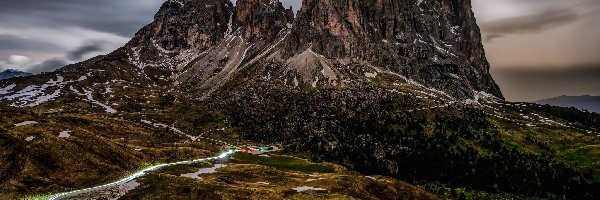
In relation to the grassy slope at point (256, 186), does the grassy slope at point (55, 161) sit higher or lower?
higher

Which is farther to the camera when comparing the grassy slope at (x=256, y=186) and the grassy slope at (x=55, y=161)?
the grassy slope at (x=256, y=186)

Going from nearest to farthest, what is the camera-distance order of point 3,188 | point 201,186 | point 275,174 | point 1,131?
point 3,188 < point 201,186 < point 1,131 < point 275,174

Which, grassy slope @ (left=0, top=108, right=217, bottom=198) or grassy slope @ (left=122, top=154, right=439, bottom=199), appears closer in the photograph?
grassy slope @ (left=0, top=108, right=217, bottom=198)

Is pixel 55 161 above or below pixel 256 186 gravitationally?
above

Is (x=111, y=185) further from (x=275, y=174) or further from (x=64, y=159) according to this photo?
(x=275, y=174)

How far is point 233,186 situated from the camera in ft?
484

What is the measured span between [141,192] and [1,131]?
70.0 meters

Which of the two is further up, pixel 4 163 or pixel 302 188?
pixel 4 163

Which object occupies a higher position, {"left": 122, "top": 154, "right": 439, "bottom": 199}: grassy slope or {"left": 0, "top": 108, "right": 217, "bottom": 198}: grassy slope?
{"left": 0, "top": 108, "right": 217, "bottom": 198}: grassy slope

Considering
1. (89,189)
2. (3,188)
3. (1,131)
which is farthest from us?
(1,131)

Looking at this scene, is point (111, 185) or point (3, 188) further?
point (111, 185)

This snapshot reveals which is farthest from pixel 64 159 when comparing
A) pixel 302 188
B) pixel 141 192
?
pixel 302 188

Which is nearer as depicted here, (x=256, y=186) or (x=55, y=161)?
(x=55, y=161)

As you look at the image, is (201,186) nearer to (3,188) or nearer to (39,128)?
(3,188)
